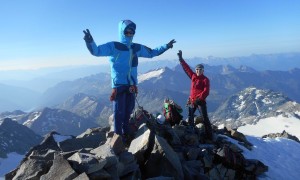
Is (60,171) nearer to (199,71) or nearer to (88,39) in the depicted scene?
(88,39)

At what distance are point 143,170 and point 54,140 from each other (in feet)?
24.4

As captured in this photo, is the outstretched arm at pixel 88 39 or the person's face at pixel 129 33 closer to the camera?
the outstretched arm at pixel 88 39

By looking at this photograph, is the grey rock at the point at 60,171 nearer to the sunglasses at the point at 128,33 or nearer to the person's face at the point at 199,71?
the sunglasses at the point at 128,33

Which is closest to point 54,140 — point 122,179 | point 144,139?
point 144,139

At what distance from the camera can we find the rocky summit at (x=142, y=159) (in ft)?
35.2

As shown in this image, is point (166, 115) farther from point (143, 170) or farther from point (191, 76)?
point (143, 170)

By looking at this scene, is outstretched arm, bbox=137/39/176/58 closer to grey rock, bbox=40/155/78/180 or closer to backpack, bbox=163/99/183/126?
backpack, bbox=163/99/183/126

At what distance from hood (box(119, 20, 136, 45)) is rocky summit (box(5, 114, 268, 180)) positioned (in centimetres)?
415

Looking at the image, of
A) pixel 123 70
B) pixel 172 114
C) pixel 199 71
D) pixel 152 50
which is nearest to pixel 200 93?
pixel 199 71

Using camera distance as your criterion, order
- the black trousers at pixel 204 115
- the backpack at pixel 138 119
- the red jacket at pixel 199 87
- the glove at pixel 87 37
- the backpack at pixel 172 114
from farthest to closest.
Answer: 1. the backpack at pixel 172 114
2. the black trousers at pixel 204 115
3. the red jacket at pixel 199 87
4. the backpack at pixel 138 119
5. the glove at pixel 87 37

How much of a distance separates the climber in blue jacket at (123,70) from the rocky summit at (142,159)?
47.0 inches

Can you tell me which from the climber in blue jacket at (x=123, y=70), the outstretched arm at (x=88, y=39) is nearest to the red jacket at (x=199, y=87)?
the climber in blue jacket at (x=123, y=70)

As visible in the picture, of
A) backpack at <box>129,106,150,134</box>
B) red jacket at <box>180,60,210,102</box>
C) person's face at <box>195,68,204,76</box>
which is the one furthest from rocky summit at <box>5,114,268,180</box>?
person's face at <box>195,68,204,76</box>

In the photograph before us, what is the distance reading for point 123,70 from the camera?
15023 millimetres
